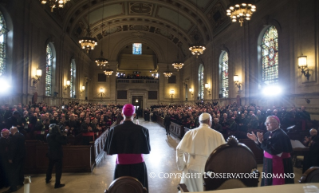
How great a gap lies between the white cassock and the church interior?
138 cm

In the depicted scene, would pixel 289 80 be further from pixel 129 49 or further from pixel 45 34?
pixel 129 49

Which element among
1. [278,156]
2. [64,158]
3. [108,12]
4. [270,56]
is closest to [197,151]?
[278,156]

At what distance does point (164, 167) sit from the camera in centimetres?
708

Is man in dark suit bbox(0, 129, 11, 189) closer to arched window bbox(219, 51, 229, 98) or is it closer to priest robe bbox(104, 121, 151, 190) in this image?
priest robe bbox(104, 121, 151, 190)

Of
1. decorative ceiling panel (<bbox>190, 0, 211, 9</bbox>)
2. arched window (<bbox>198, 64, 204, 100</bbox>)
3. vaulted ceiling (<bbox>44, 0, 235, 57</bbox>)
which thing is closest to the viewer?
vaulted ceiling (<bbox>44, 0, 235, 57</bbox>)

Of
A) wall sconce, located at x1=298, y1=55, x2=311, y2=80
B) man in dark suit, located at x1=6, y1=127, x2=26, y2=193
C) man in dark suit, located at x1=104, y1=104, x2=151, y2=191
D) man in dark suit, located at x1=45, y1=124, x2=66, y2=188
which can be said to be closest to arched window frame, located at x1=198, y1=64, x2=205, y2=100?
wall sconce, located at x1=298, y1=55, x2=311, y2=80

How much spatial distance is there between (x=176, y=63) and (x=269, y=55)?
9948mm

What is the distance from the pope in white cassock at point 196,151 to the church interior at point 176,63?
138 cm

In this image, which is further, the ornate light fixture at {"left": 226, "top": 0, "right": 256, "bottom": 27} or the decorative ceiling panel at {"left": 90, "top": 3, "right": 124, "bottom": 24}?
the decorative ceiling panel at {"left": 90, "top": 3, "right": 124, "bottom": 24}

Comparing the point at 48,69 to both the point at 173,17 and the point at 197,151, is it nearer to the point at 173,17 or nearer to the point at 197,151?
the point at 173,17

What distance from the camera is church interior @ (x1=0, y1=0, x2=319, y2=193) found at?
825 cm

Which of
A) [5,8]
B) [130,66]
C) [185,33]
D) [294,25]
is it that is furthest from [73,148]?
[130,66]

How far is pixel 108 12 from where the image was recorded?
23.9 meters

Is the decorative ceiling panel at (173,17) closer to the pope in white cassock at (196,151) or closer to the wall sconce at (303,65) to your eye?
the wall sconce at (303,65)
